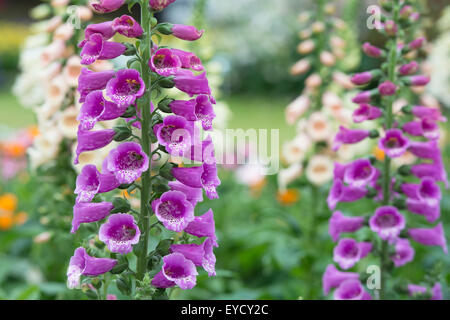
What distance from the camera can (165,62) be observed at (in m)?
1.99

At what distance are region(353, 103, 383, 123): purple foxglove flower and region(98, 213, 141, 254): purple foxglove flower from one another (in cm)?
125

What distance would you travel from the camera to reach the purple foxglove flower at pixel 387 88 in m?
2.62

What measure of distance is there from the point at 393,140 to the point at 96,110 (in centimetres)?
138

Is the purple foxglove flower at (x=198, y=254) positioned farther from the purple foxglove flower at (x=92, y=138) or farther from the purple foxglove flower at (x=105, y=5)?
the purple foxglove flower at (x=105, y=5)

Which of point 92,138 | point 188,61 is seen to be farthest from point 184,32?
point 92,138

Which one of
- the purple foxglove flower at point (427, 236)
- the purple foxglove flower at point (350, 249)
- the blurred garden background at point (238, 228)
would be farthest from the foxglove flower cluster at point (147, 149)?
the purple foxglove flower at point (427, 236)

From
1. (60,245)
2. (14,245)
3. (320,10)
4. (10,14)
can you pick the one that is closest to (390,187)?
(320,10)

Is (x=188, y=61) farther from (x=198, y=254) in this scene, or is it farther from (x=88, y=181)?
(x=198, y=254)

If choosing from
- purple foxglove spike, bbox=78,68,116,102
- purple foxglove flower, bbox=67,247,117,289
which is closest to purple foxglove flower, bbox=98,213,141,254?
purple foxglove flower, bbox=67,247,117,289

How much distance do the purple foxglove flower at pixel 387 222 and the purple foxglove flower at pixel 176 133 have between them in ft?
3.42

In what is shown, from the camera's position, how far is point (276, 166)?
4.71 metres

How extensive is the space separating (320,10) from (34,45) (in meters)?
2.03

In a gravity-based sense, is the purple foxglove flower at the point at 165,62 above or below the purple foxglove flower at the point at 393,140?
above

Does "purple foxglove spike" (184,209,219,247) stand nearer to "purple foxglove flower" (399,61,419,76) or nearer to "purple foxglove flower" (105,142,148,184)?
"purple foxglove flower" (105,142,148,184)
